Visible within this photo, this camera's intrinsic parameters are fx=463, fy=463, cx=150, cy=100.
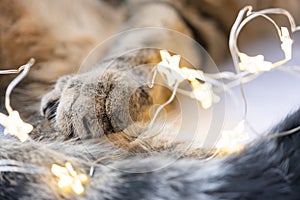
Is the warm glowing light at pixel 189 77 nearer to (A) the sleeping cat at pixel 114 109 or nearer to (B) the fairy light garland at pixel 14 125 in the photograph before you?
(A) the sleeping cat at pixel 114 109

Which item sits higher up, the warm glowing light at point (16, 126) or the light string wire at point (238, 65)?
the light string wire at point (238, 65)

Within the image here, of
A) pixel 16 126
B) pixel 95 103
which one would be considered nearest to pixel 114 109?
pixel 95 103

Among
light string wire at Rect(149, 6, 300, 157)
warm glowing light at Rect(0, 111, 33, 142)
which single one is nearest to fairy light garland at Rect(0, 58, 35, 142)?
warm glowing light at Rect(0, 111, 33, 142)

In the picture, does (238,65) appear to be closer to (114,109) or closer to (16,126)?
(114,109)

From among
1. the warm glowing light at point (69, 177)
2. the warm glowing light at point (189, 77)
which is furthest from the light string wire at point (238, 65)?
the warm glowing light at point (69, 177)

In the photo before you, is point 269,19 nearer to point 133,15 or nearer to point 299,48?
point 299,48

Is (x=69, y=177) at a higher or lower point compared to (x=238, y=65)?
lower

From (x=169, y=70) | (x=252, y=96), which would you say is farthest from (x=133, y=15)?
(x=252, y=96)
